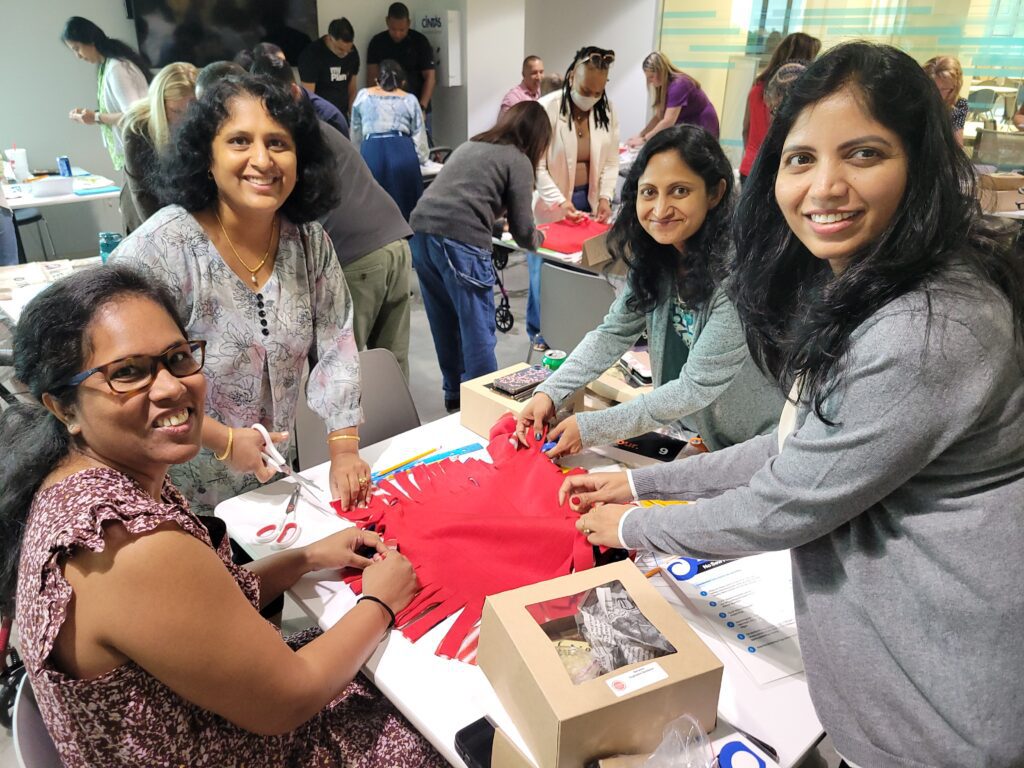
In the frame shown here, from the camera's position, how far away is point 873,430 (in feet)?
3.04

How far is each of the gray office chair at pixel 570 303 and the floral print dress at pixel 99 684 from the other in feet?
7.34

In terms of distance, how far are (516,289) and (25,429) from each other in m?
4.87

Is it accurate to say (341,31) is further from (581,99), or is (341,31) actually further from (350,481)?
(350,481)

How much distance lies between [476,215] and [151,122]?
1.35 m

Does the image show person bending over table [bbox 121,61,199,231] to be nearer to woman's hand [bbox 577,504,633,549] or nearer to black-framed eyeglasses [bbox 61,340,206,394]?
black-framed eyeglasses [bbox 61,340,206,394]

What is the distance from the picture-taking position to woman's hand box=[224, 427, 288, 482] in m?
1.71

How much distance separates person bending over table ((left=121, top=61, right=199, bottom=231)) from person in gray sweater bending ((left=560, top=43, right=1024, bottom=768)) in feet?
8.17

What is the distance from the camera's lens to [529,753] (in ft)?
3.35

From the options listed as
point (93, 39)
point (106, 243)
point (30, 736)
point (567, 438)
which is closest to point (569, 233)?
point (106, 243)

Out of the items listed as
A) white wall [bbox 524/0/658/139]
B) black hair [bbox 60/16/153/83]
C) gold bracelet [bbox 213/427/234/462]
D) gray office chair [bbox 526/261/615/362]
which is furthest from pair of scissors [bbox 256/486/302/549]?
white wall [bbox 524/0/658/139]

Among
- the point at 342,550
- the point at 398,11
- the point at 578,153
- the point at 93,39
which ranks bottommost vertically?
the point at 342,550

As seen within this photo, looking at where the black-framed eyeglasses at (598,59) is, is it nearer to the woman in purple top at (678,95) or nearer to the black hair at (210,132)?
the woman in purple top at (678,95)

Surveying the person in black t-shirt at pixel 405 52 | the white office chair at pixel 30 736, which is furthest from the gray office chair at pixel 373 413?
the person in black t-shirt at pixel 405 52

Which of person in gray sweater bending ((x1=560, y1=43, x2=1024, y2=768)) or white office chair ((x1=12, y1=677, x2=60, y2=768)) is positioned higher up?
person in gray sweater bending ((x1=560, y1=43, x2=1024, y2=768))
